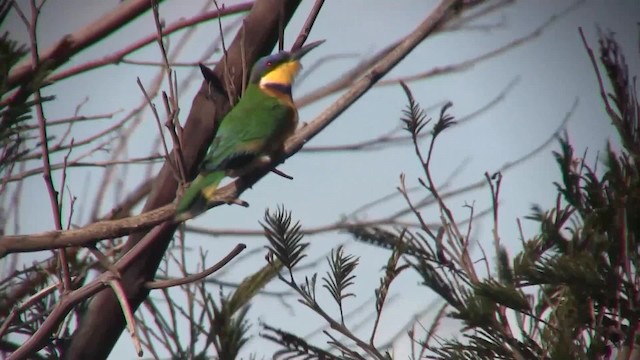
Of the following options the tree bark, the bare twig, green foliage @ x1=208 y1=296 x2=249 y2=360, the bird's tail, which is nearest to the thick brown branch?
the tree bark

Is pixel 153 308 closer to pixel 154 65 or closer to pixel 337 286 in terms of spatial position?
pixel 337 286

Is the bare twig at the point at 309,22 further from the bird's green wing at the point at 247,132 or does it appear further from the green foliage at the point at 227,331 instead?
the green foliage at the point at 227,331

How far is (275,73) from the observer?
7.38ft

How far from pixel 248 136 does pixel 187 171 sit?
28 centimetres

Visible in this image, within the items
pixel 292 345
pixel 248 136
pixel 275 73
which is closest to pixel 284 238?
pixel 292 345

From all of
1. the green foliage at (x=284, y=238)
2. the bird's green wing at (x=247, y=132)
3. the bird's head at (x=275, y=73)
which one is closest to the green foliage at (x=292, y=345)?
the green foliage at (x=284, y=238)

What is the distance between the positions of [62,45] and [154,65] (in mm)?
469

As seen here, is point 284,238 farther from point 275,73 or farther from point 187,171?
point 275,73

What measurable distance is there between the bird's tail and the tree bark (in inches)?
2.7

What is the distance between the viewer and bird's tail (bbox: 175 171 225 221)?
4.23ft

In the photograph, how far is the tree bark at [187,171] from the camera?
5.12 ft

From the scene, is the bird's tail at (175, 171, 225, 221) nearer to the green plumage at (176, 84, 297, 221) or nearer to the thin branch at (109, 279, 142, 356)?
the green plumage at (176, 84, 297, 221)

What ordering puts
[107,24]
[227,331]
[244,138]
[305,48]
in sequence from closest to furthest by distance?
[227,331]
[244,138]
[305,48]
[107,24]

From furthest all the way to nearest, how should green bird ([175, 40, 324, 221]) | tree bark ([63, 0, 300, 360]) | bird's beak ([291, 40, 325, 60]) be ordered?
bird's beak ([291, 40, 325, 60]), tree bark ([63, 0, 300, 360]), green bird ([175, 40, 324, 221])
